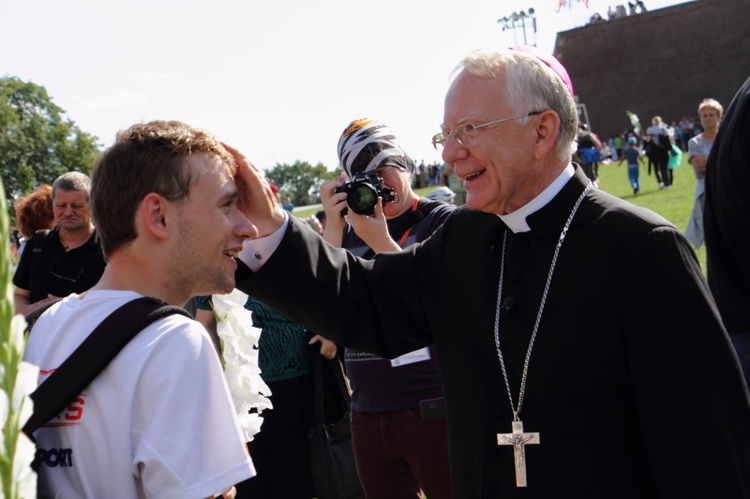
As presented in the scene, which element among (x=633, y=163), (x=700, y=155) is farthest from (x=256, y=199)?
(x=633, y=163)

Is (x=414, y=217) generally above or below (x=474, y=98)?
below

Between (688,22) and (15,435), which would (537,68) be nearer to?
(15,435)

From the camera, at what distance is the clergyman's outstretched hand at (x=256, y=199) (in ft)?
7.53

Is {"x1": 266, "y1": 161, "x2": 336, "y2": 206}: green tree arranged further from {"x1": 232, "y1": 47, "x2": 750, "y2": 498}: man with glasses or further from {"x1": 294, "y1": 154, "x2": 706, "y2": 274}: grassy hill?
{"x1": 232, "y1": 47, "x2": 750, "y2": 498}: man with glasses

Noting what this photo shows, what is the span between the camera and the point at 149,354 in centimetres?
168

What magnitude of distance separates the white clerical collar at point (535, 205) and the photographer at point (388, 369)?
3.35 ft

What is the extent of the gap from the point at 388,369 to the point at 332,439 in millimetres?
1025

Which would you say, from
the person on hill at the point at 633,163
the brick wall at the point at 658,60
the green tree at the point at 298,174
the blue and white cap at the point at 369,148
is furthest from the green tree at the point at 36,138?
the blue and white cap at the point at 369,148

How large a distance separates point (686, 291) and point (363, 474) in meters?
2.07

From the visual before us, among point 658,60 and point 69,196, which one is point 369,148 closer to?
point 69,196

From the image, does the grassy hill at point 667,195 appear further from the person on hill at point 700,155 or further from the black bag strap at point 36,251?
Answer: the black bag strap at point 36,251

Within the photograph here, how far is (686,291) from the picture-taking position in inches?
74.2

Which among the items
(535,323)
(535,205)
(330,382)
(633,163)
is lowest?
(330,382)

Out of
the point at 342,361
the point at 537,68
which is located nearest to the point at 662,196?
A: the point at 342,361
